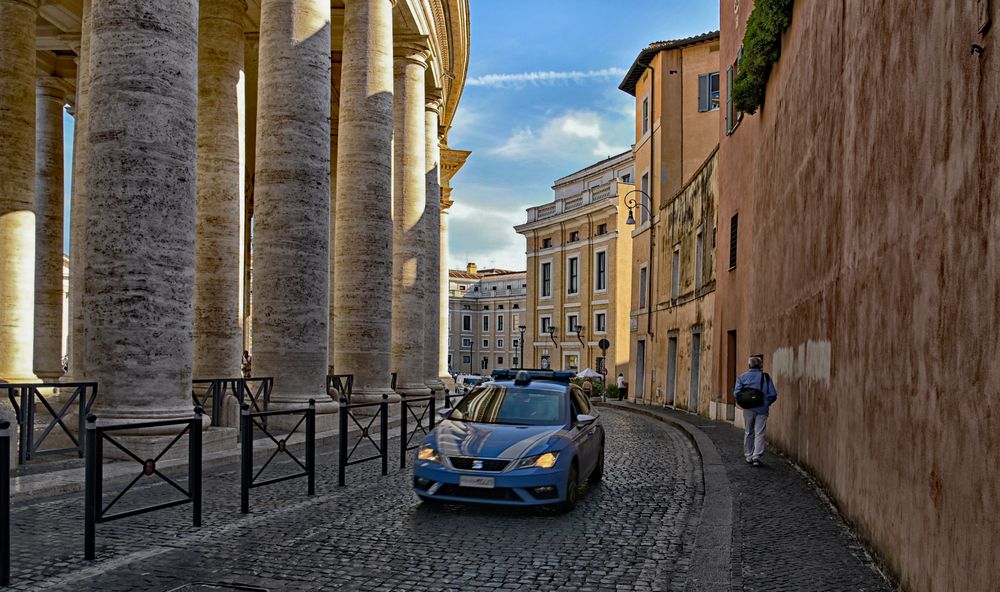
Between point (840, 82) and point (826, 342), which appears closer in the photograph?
point (840, 82)

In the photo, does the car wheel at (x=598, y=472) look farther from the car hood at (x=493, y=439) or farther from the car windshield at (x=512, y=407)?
the car hood at (x=493, y=439)

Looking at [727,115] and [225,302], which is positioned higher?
[727,115]

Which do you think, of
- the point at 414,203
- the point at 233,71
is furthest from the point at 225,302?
the point at 414,203

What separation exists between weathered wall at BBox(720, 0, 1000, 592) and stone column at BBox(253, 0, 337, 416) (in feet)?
26.4

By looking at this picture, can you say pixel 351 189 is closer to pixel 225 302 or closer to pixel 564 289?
pixel 225 302

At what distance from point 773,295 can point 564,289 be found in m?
45.6

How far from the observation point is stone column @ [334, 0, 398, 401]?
1791 cm

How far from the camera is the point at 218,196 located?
55.5ft

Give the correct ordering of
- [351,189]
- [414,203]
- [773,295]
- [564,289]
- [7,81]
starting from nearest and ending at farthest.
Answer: [773,295]
[7,81]
[351,189]
[414,203]
[564,289]

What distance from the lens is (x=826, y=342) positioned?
382 inches

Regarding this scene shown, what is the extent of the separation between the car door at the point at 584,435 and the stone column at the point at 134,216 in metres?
4.90

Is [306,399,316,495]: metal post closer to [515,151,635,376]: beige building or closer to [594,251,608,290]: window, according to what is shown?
[515,151,635,376]: beige building

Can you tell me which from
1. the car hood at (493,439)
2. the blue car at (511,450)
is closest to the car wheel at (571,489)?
the blue car at (511,450)

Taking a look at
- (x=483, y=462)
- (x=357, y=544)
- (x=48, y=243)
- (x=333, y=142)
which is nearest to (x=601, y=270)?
(x=333, y=142)
